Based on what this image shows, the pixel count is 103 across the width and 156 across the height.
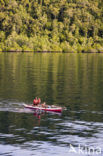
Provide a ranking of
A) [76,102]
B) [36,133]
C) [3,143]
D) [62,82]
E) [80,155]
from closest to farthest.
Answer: [80,155]
[3,143]
[36,133]
[76,102]
[62,82]

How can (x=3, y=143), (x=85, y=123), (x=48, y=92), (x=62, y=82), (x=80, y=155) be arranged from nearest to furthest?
(x=80, y=155)
(x=3, y=143)
(x=85, y=123)
(x=48, y=92)
(x=62, y=82)

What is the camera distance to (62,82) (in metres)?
83.1

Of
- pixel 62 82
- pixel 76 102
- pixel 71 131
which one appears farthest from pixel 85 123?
pixel 62 82

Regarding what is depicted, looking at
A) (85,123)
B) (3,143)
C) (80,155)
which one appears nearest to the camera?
(80,155)

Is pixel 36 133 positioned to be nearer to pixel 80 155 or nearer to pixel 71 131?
pixel 71 131

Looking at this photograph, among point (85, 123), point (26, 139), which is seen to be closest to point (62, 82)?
point (85, 123)

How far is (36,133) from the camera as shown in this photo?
40.0m

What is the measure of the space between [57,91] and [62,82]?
14113 millimetres

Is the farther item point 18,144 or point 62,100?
point 62,100

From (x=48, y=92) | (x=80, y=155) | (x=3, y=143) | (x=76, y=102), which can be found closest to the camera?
(x=80, y=155)

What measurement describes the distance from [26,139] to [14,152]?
3627 millimetres

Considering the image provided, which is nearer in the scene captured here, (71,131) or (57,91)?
(71,131)

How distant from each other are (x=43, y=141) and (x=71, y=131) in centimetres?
442

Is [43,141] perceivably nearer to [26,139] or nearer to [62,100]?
[26,139]
